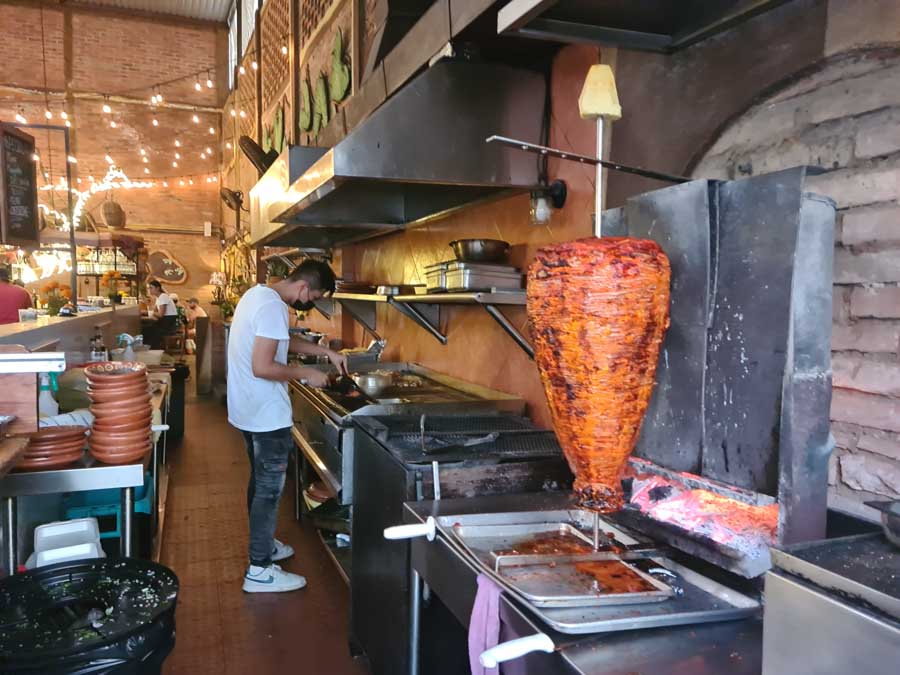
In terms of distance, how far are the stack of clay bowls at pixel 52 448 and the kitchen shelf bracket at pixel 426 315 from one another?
1.81m

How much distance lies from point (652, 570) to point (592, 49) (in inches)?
78.3

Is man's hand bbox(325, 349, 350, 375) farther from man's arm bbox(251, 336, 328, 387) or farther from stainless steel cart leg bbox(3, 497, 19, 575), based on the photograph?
stainless steel cart leg bbox(3, 497, 19, 575)

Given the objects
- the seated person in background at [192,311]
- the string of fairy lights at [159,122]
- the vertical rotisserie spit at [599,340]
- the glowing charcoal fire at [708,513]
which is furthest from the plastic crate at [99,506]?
the seated person in background at [192,311]

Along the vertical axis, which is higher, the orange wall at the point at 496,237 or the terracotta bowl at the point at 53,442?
the orange wall at the point at 496,237

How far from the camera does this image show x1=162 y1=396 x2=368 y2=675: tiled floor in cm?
290

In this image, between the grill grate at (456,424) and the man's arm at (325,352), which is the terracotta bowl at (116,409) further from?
the man's arm at (325,352)

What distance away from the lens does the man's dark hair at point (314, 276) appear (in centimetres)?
377

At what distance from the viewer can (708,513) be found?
1446mm

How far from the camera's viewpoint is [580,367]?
1.10 m

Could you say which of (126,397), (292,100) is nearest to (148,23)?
(292,100)

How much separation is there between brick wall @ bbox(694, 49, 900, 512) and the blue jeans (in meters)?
2.74

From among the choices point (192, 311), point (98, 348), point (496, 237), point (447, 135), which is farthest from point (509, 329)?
point (192, 311)

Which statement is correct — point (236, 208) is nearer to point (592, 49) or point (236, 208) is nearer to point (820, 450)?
point (592, 49)

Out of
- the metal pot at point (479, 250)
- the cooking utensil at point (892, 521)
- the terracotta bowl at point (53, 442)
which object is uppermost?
the metal pot at point (479, 250)
